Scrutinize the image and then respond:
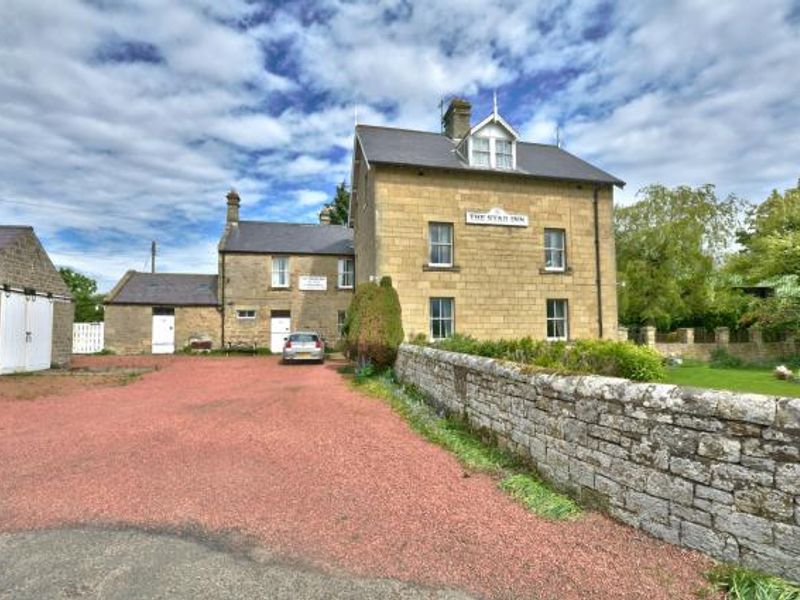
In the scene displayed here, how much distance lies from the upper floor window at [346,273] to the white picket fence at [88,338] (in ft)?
40.3

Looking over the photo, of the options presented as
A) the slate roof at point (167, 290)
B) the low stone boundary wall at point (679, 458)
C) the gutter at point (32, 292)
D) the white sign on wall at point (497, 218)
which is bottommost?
the low stone boundary wall at point (679, 458)

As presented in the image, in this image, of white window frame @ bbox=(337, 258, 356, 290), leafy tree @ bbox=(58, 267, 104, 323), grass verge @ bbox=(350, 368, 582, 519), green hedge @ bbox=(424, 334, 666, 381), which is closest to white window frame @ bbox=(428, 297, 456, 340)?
grass verge @ bbox=(350, 368, 582, 519)

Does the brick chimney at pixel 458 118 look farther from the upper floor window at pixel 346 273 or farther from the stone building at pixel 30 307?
the stone building at pixel 30 307

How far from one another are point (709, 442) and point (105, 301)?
25.7 m

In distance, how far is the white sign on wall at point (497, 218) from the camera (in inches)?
657

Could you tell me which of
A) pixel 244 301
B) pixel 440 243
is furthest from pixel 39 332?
pixel 440 243

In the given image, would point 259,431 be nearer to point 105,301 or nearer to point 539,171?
point 539,171

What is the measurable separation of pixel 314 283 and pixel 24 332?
478 inches

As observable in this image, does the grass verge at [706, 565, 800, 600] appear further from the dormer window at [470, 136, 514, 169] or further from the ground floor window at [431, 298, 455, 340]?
the dormer window at [470, 136, 514, 169]

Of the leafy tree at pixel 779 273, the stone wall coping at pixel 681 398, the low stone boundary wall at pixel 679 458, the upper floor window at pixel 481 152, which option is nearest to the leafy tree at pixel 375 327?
the upper floor window at pixel 481 152

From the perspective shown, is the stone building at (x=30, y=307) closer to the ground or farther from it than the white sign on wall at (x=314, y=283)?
closer to the ground

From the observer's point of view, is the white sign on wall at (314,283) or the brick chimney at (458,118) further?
the white sign on wall at (314,283)

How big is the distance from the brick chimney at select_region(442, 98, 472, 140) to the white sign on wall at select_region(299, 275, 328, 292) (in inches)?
377

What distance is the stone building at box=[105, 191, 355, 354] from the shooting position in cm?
2325
